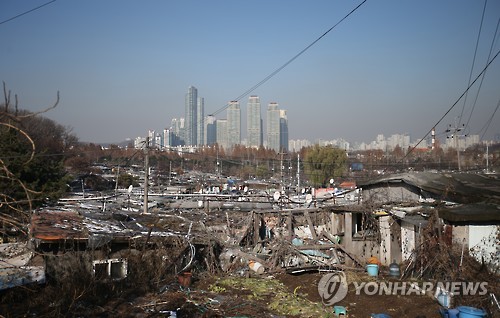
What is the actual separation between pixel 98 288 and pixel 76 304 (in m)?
1.05

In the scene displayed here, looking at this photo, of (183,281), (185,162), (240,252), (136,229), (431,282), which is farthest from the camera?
(185,162)

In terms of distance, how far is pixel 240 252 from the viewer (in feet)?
39.7

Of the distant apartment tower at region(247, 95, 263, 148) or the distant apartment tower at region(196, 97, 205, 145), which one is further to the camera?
the distant apartment tower at region(247, 95, 263, 148)

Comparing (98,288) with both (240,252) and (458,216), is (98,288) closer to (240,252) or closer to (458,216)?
(240,252)

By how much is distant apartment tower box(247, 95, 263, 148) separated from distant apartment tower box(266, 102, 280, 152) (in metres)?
2.35

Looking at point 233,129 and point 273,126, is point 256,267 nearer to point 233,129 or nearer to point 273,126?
point 233,129

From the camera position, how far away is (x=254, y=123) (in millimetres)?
95375

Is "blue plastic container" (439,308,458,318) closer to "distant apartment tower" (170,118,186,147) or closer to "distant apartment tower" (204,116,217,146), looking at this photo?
"distant apartment tower" (170,118,186,147)

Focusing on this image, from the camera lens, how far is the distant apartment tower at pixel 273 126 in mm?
96875

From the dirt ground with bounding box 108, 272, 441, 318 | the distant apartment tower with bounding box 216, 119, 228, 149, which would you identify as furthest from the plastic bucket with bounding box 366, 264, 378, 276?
the distant apartment tower with bounding box 216, 119, 228, 149

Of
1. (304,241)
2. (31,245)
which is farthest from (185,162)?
(31,245)

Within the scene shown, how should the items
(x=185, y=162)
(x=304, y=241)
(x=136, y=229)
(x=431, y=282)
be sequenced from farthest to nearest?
(x=185, y=162) → (x=304, y=241) → (x=136, y=229) → (x=431, y=282)

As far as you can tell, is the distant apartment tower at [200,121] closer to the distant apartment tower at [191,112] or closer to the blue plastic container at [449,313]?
the distant apartment tower at [191,112]

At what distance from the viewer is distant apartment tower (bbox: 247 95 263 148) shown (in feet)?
299
